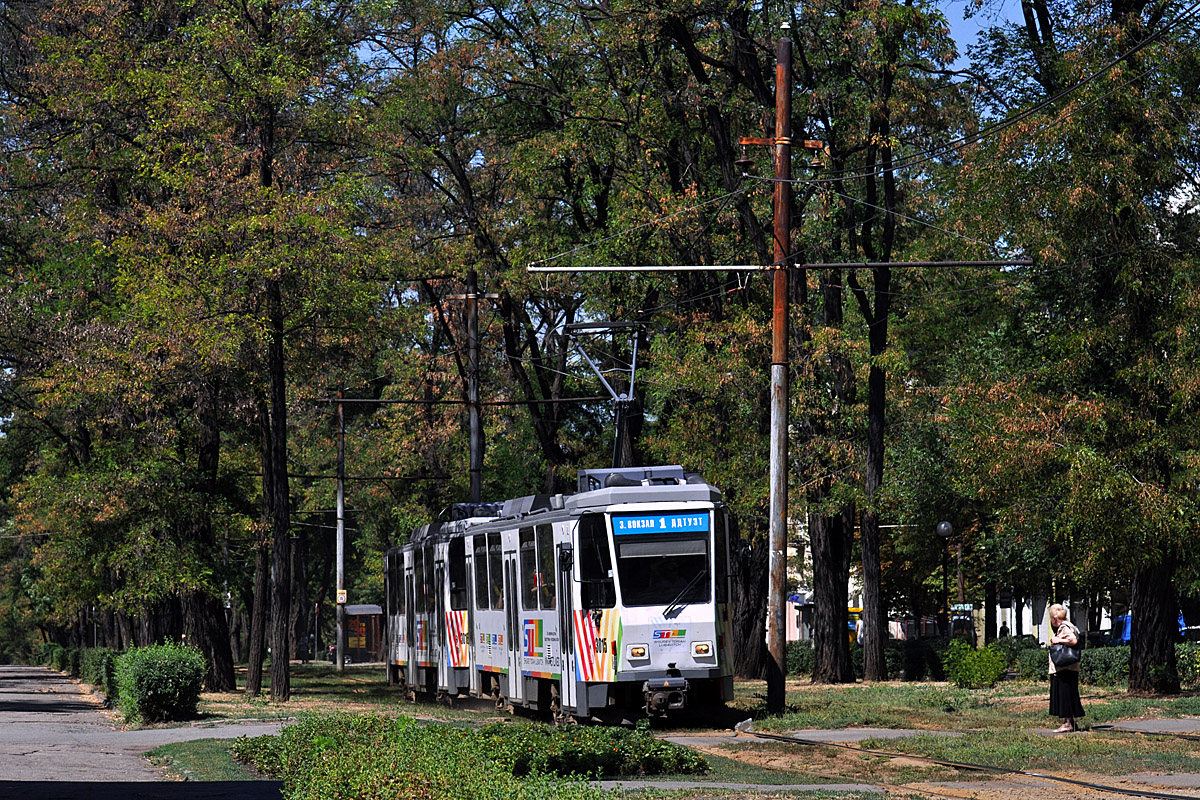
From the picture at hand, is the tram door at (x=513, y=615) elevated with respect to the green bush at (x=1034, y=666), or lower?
elevated

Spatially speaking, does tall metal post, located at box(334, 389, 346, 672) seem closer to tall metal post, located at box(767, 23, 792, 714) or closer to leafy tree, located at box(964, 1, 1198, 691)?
tall metal post, located at box(767, 23, 792, 714)

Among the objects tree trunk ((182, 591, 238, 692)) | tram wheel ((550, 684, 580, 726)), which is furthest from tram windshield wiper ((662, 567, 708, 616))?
tree trunk ((182, 591, 238, 692))

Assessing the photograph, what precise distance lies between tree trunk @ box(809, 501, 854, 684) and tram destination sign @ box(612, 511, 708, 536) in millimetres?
11593

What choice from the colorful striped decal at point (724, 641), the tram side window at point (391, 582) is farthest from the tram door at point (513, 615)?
the tram side window at point (391, 582)

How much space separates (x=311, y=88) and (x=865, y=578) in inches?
639

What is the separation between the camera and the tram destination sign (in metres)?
21.8

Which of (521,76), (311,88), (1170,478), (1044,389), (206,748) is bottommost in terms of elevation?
(206,748)

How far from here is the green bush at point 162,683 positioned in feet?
78.3

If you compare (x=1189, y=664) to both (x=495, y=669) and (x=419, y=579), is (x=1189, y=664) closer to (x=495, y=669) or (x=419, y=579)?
(x=495, y=669)

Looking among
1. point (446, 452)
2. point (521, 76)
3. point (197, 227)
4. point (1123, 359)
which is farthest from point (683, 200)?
point (446, 452)

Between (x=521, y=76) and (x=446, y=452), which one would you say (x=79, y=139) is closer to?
(x=521, y=76)

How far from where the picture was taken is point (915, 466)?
116 ft

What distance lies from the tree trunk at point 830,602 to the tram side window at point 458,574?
8293 millimetres

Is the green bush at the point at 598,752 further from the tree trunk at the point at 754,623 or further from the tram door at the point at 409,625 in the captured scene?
the tree trunk at the point at 754,623
